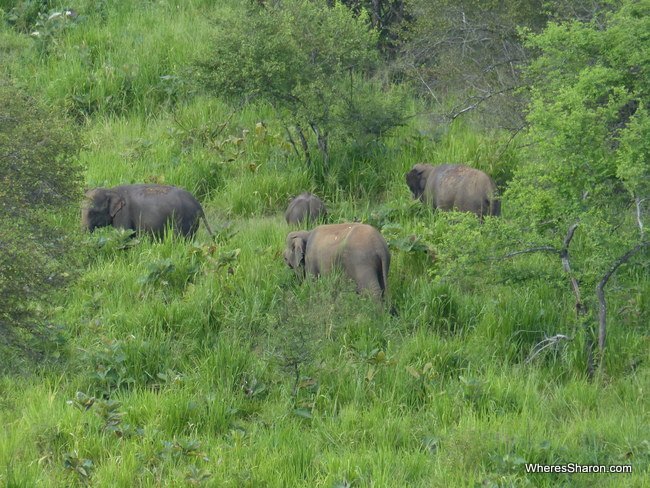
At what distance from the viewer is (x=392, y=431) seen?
29.2ft

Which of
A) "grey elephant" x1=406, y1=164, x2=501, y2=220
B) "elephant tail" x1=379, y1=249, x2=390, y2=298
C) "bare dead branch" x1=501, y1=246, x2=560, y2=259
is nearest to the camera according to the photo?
"bare dead branch" x1=501, y1=246, x2=560, y2=259

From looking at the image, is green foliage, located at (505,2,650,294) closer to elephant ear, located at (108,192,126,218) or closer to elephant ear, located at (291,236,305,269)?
elephant ear, located at (291,236,305,269)

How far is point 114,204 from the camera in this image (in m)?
12.6

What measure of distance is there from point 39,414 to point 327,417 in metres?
2.16

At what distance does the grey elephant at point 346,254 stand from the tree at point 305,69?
9.37 feet

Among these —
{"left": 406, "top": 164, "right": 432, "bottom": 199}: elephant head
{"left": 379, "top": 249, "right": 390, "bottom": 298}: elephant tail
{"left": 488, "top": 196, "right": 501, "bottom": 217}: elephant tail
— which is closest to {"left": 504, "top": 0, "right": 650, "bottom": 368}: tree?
{"left": 379, "top": 249, "right": 390, "bottom": 298}: elephant tail

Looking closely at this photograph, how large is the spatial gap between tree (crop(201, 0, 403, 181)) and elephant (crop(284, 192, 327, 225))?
129 cm

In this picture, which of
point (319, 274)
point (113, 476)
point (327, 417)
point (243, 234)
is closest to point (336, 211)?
point (243, 234)

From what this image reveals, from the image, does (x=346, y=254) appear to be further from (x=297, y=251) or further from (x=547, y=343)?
(x=547, y=343)

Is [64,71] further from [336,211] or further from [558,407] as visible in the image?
[558,407]

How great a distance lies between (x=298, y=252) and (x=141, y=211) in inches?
82.3

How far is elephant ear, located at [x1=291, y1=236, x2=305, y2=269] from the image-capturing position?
451 inches

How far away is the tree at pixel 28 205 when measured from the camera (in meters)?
8.29

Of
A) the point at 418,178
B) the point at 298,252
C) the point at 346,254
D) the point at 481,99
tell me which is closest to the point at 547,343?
the point at 346,254
